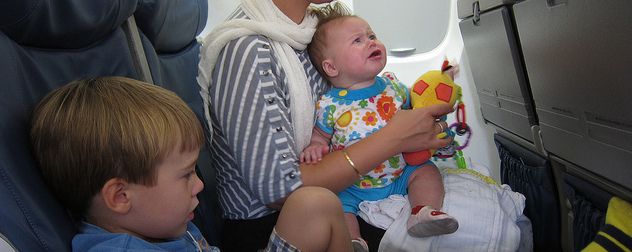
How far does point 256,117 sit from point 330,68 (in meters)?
0.44

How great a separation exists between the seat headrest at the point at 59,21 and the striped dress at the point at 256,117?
29 cm

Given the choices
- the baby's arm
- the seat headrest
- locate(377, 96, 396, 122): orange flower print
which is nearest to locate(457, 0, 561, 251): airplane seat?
locate(377, 96, 396, 122): orange flower print

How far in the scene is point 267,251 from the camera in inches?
44.1

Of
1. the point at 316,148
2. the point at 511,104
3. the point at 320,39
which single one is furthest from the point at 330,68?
the point at 511,104

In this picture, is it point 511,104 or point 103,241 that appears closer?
point 103,241

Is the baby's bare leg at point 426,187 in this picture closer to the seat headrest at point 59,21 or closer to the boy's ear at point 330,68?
the boy's ear at point 330,68

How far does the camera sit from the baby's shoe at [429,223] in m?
1.22

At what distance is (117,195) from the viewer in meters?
0.86

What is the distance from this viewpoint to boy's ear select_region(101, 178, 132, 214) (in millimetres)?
840

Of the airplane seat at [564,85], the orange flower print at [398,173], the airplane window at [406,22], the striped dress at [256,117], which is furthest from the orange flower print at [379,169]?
the airplane window at [406,22]

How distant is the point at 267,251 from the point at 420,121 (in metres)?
0.57

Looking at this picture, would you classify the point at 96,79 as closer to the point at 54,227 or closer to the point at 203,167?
the point at 54,227

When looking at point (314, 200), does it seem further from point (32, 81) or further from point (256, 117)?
point (32, 81)

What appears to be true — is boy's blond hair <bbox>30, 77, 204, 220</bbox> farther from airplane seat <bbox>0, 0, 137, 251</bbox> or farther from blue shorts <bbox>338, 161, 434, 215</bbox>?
blue shorts <bbox>338, 161, 434, 215</bbox>
